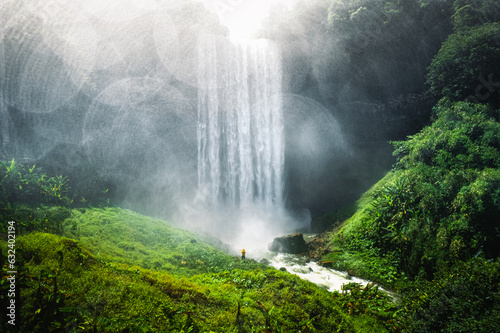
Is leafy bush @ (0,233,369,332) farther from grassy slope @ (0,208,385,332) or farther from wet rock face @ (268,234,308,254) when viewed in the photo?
wet rock face @ (268,234,308,254)

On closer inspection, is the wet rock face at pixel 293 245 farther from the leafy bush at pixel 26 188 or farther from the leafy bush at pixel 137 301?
the leafy bush at pixel 26 188

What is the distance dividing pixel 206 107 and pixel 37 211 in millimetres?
15828

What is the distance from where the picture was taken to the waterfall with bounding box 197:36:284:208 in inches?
854

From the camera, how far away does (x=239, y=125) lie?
21984 millimetres

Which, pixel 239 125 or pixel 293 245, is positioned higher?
pixel 239 125

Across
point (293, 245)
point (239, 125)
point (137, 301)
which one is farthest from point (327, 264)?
point (239, 125)

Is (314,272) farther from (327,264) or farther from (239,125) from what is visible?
(239,125)

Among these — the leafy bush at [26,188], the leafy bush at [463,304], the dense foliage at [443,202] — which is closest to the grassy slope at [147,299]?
the leafy bush at [463,304]

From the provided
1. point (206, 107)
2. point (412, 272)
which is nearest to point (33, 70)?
point (206, 107)

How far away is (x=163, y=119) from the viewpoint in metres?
21.0

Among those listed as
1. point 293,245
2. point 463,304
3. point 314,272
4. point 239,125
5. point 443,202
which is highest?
point 239,125

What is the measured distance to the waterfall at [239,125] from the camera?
21.7 meters

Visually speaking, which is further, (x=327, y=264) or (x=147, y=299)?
(x=327, y=264)

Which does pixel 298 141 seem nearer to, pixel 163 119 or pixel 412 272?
pixel 163 119
